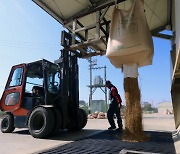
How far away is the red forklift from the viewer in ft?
16.4

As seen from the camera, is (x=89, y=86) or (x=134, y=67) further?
(x=89, y=86)

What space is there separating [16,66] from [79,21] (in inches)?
87.3

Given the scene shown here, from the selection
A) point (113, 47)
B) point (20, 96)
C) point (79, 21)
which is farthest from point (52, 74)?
point (113, 47)

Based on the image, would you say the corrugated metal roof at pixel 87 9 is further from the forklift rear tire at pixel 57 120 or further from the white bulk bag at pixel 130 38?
the forklift rear tire at pixel 57 120

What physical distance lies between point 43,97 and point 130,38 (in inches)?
112

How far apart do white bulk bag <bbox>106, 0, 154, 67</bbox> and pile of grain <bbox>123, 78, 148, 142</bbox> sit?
45cm

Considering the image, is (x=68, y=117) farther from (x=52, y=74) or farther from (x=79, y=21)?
(x=79, y=21)

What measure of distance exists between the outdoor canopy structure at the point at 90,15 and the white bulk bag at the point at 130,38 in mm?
1111

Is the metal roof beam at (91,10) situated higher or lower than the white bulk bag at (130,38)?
higher

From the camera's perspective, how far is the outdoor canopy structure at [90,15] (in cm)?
516

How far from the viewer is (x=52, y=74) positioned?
5.75m

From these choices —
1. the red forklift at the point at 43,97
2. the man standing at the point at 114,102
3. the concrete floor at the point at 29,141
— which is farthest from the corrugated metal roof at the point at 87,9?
the concrete floor at the point at 29,141

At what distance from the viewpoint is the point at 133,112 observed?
3969 millimetres

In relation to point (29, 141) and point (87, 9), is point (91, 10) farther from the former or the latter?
point (29, 141)
